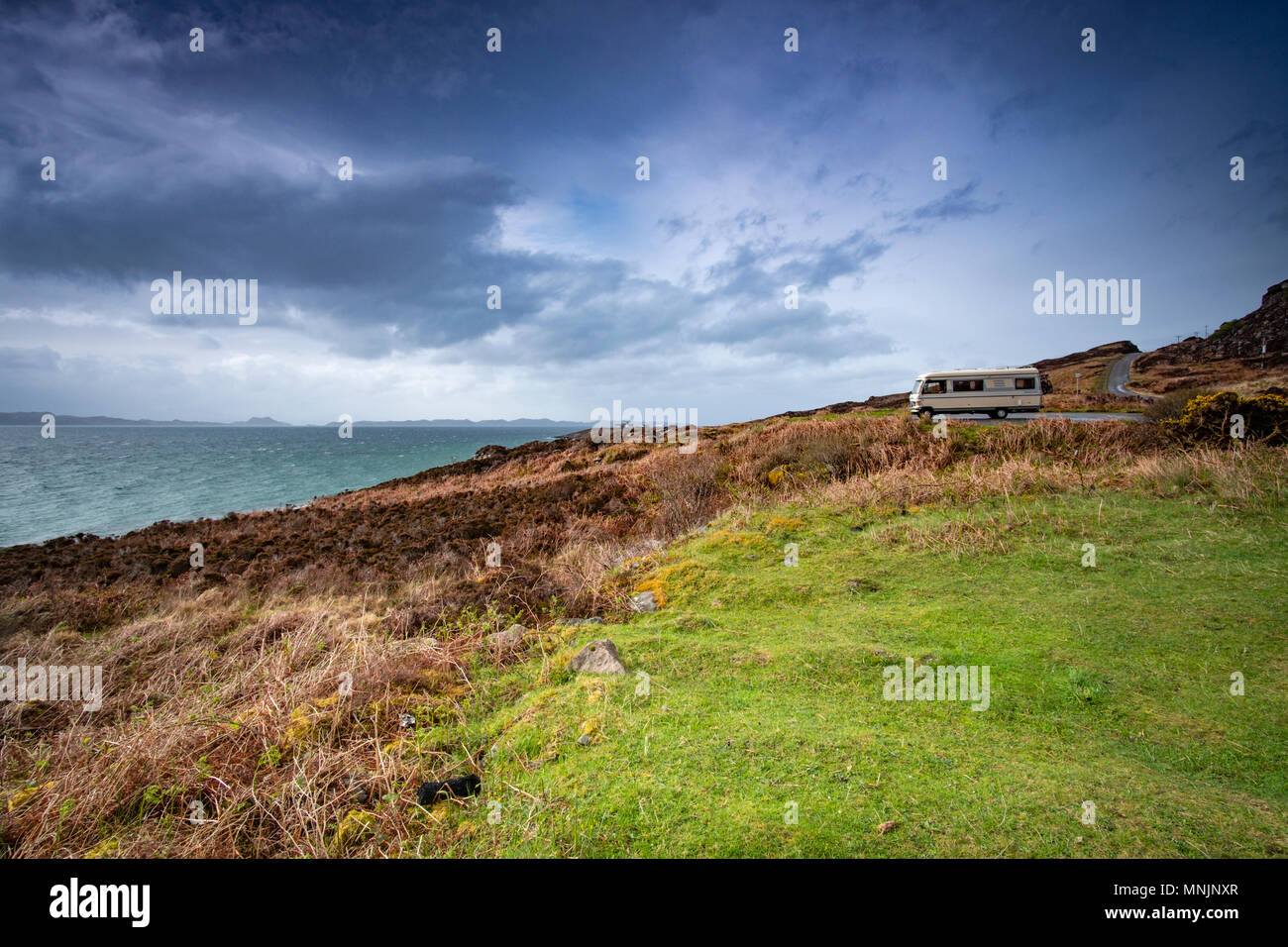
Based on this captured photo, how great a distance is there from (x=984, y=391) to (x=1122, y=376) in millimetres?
52733

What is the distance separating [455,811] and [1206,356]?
95.8 meters

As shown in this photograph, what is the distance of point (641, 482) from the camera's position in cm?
1758

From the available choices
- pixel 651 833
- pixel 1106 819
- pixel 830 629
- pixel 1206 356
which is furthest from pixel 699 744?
pixel 1206 356

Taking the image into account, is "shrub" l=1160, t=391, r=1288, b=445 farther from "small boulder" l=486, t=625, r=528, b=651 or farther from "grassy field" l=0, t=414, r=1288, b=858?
"small boulder" l=486, t=625, r=528, b=651

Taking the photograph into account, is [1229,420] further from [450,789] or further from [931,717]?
[450,789]

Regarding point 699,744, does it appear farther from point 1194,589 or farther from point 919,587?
point 1194,589

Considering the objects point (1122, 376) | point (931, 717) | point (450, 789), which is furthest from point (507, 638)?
point (1122, 376)

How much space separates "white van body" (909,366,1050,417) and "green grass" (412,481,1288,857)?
687 inches

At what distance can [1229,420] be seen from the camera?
10547 mm

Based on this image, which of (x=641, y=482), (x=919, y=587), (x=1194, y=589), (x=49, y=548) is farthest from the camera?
(x=49, y=548)

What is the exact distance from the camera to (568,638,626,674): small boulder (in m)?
4.74

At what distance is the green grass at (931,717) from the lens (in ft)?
8.68

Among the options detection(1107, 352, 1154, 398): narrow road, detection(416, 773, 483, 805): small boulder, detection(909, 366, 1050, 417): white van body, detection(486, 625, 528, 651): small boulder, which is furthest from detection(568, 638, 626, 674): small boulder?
detection(1107, 352, 1154, 398): narrow road

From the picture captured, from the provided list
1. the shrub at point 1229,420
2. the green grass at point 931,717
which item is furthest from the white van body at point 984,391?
the green grass at point 931,717
